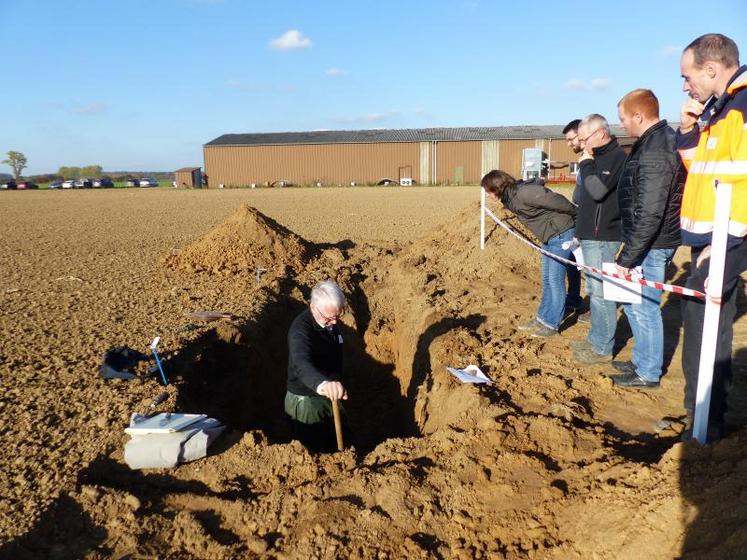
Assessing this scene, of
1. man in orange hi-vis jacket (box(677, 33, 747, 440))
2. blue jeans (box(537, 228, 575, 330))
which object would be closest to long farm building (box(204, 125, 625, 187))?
blue jeans (box(537, 228, 575, 330))

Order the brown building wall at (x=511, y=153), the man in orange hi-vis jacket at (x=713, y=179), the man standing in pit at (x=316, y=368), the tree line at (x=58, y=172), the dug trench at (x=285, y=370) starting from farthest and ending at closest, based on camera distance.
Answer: the tree line at (x=58, y=172)
the brown building wall at (x=511, y=153)
the dug trench at (x=285, y=370)
the man standing in pit at (x=316, y=368)
the man in orange hi-vis jacket at (x=713, y=179)

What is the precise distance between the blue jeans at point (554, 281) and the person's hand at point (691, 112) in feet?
5.51

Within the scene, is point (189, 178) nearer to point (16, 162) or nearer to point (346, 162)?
point (346, 162)

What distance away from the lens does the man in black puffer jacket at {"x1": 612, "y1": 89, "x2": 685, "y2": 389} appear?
3.39m

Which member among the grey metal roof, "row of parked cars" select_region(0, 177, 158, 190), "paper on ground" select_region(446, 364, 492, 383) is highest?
the grey metal roof

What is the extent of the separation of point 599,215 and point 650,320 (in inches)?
35.9

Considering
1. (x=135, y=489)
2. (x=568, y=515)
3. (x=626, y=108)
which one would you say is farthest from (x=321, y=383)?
(x=626, y=108)

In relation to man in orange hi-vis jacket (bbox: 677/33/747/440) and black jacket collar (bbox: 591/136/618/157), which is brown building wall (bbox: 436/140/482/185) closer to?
black jacket collar (bbox: 591/136/618/157)

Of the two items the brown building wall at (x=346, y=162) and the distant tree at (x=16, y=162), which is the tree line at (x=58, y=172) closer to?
the distant tree at (x=16, y=162)

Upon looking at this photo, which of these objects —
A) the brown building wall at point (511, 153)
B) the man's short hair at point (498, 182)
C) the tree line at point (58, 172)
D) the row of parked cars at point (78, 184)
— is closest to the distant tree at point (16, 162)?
the tree line at point (58, 172)

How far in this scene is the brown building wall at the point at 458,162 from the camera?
41469mm

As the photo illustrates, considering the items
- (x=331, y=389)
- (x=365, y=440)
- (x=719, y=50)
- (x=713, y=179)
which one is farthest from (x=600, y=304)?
(x=365, y=440)

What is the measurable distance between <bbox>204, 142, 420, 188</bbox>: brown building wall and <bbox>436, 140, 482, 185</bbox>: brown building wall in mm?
1819

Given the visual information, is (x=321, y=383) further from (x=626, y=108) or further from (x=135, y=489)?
(x=626, y=108)
